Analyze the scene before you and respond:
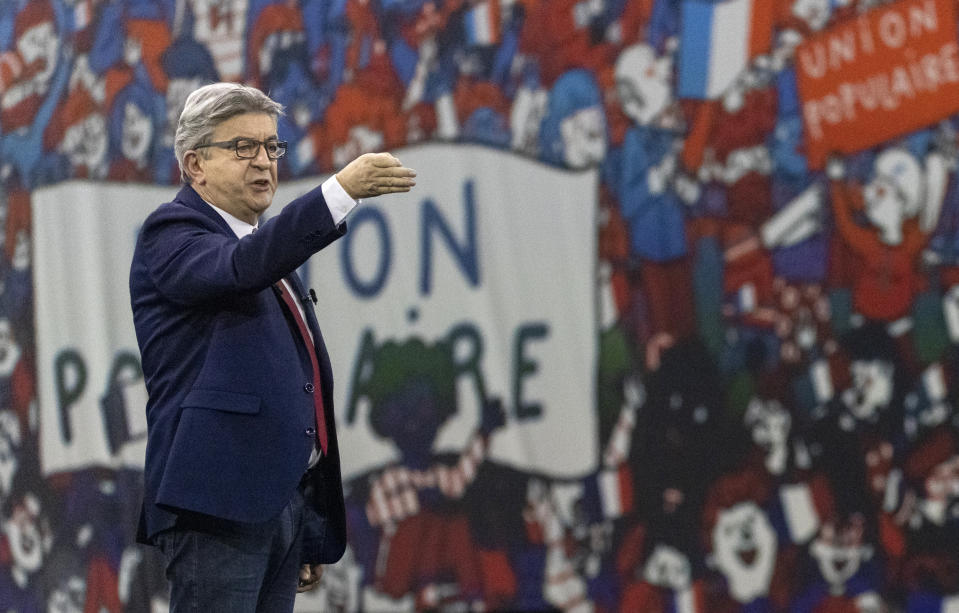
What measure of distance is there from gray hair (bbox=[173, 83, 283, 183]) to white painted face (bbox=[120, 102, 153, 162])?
1.97m

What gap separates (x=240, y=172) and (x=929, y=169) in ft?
5.23

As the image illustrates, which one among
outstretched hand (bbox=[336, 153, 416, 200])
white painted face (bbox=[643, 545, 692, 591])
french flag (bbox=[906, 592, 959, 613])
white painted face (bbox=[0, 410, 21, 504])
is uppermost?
outstretched hand (bbox=[336, 153, 416, 200])

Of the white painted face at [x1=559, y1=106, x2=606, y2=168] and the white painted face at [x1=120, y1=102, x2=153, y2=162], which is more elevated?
the white painted face at [x1=120, y1=102, x2=153, y2=162]

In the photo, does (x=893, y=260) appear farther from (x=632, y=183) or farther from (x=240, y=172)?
(x=240, y=172)

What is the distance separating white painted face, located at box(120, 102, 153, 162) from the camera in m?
3.75

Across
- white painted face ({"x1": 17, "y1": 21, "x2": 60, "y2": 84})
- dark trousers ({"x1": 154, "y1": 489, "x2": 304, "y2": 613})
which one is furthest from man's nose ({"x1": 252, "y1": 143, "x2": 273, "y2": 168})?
white painted face ({"x1": 17, "y1": 21, "x2": 60, "y2": 84})

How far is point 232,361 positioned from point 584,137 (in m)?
1.54

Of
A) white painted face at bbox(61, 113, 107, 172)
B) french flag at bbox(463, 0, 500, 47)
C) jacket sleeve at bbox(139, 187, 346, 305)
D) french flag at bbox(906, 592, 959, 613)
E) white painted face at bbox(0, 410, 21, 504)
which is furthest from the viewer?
white painted face at bbox(0, 410, 21, 504)

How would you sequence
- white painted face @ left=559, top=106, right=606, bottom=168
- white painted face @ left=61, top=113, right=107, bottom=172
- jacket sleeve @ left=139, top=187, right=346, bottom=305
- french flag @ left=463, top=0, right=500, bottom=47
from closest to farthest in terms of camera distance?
jacket sleeve @ left=139, top=187, right=346, bottom=305, white painted face @ left=559, top=106, right=606, bottom=168, french flag @ left=463, top=0, right=500, bottom=47, white painted face @ left=61, top=113, right=107, bottom=172

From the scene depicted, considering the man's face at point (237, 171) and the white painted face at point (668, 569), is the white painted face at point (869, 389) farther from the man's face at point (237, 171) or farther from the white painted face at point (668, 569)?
the man's face at point (237, 171)

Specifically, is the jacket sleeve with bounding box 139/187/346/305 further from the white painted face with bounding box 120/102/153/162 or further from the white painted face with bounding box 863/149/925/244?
the white painted face with bounding box 120/102/153/162

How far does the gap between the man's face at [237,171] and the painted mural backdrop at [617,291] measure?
1343 millimetres

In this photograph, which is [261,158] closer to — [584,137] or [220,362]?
[220,362]

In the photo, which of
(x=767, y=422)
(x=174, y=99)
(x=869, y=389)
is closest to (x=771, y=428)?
(x=767, y=422)
